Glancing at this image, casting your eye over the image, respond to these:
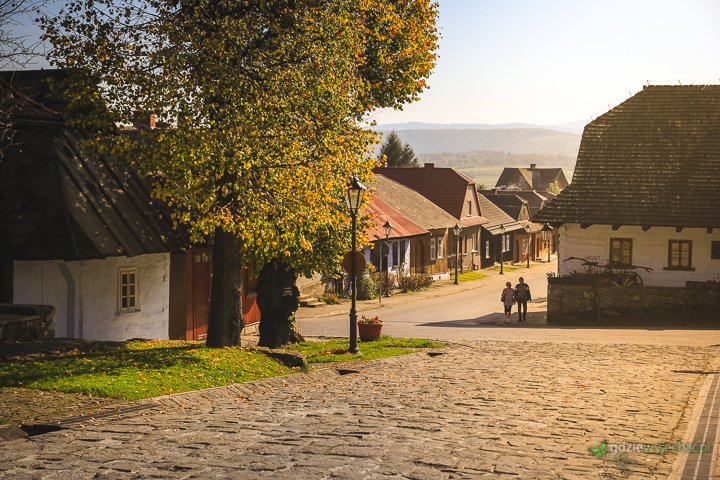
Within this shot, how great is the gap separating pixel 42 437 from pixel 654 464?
22.9 feet

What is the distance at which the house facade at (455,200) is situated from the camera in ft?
201

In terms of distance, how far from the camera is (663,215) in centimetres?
3575

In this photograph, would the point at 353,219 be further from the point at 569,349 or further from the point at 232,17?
the point at 569,349

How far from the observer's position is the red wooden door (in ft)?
89.3

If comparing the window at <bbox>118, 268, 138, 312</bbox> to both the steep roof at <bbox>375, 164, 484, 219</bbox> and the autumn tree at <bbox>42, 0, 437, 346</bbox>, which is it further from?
the steep roof at <bbox>375, 164, 484, 219</bbox>

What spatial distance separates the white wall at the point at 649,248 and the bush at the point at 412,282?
12.2 metres

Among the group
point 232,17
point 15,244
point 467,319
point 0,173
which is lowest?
point 467,319

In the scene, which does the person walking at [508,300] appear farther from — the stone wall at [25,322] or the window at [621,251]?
the stone wall at [25,322]

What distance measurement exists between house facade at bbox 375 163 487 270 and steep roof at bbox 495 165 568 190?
72.8 m

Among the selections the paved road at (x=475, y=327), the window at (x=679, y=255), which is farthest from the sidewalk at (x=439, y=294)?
the window at (x=679, y=255)

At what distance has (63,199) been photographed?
2033 cm

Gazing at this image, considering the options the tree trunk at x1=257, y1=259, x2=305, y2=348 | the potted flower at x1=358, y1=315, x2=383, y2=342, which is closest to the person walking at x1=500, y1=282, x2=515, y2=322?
the potted flower at x1=358, y1=315, x2=383, y2=342

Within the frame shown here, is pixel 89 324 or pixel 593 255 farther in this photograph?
pixel 593 255

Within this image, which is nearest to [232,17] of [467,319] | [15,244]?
[15,244]
